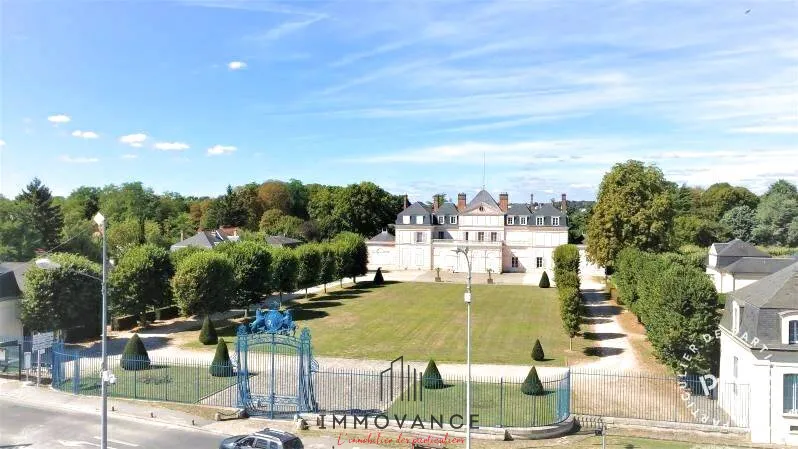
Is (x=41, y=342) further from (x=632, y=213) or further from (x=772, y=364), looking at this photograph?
(x=632, y=213)

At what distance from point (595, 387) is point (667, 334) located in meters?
4.34

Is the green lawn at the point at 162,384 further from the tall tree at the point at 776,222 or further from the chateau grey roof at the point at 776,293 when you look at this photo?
the tall tree at the point at 776,222

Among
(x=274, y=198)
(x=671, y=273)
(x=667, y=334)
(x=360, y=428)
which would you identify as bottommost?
(x=360, y=428)

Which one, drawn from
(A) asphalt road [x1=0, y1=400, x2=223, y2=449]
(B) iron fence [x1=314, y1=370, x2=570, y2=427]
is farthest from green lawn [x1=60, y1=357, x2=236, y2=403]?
(B) iron fence [x1=314, y1=370, x2=570, y2=427]

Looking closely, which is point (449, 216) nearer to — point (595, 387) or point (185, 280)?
point (185, 280)

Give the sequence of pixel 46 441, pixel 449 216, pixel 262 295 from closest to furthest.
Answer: pixel 46 441 → pixel 262 295 → pixel 449 216

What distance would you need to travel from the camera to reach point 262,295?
53594 millimetres

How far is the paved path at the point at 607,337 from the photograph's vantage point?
35.9 metres

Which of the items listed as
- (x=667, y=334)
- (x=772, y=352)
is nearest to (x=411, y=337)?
(x=667, y=334)

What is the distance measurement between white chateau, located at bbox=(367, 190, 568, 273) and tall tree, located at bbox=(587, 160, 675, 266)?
24180mm

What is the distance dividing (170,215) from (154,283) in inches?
3604

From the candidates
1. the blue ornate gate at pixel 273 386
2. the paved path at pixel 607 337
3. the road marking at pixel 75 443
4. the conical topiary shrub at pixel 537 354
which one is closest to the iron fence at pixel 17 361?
the road marking at pixel 75 443

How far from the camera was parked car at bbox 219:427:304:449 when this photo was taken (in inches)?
784

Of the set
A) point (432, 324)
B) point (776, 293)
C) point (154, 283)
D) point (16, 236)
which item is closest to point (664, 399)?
point (776, 293)
